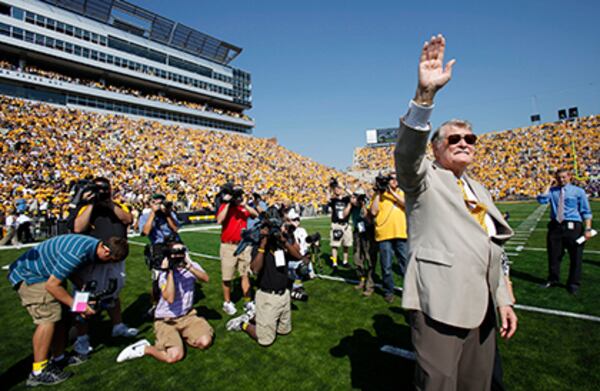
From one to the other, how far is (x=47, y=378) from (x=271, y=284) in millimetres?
2467

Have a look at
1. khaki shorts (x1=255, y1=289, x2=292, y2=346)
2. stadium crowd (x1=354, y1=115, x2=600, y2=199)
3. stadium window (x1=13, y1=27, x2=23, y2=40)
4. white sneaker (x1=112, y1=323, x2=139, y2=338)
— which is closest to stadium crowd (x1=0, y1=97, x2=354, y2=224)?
stadium window (x1=13, y1=27, x2=23, y2=40)

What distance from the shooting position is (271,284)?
3889 mm

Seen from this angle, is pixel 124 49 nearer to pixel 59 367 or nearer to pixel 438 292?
pixel 59 367

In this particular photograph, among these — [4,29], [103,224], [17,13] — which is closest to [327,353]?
[103,224]

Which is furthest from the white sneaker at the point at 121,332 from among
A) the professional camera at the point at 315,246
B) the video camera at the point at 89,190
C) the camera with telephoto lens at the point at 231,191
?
the professional camera at the point at 315,246

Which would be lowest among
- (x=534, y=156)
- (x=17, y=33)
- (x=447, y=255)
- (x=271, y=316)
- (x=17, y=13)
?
(x=271, y=316)

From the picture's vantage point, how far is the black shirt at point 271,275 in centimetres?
389

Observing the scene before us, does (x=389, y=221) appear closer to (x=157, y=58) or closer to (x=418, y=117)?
(x=418, y=117)

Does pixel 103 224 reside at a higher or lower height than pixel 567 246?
higher

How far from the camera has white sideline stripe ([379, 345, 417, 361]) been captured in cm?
328

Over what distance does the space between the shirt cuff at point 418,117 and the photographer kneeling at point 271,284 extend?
2.81 m

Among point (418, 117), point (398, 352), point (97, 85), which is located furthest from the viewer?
point (97, 85)

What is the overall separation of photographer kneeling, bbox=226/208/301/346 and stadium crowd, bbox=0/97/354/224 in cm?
1062

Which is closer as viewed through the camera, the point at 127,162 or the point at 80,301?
the point at 80,301
